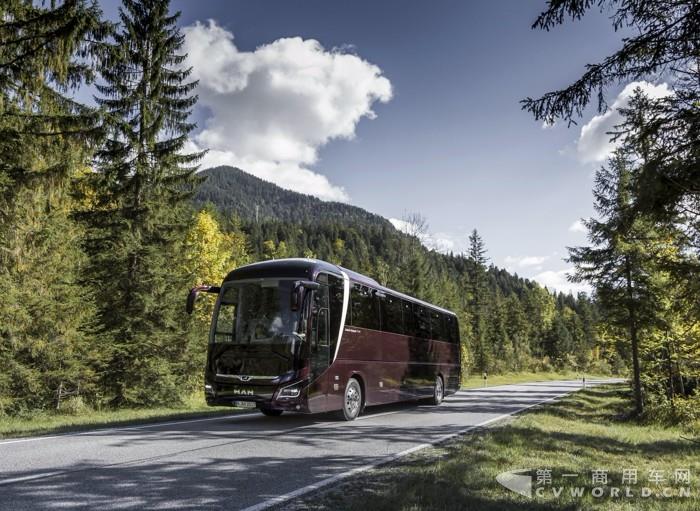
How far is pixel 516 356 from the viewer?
76.5m

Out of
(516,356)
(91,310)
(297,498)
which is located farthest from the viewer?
(516,356)

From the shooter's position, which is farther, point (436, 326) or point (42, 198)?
point (436, 326)

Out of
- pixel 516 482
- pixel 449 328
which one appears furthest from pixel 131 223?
pixel 516 482

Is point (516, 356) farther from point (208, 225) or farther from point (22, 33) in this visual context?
point (22, 33)

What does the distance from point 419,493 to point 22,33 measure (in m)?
11.9

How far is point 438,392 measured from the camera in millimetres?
18234

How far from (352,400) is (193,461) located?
585 cm

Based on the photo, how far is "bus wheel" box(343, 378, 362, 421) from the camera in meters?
11.7

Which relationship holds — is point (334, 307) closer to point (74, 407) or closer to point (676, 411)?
point (74, 407)

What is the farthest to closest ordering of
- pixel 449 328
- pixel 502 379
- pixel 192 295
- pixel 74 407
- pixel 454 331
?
1. pixel 502 379
2. pixel 454 331
3. pixel 449 328
4. pixel 74 407
5. pixel 192 295

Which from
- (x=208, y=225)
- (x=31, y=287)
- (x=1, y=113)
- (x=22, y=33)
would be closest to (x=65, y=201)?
(x=31, y=287)

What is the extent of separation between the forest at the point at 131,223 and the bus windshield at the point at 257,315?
4.76m

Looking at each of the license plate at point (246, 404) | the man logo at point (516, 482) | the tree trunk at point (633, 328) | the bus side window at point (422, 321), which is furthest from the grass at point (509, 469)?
the tree trunk at point (633, 328)

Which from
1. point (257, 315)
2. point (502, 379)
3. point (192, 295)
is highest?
point (192, 295)
